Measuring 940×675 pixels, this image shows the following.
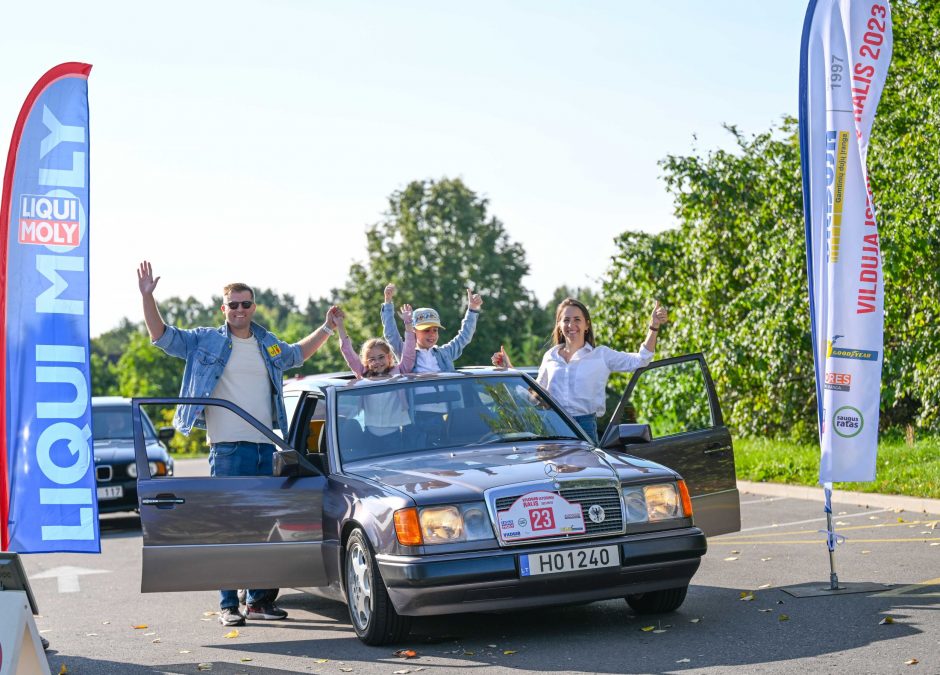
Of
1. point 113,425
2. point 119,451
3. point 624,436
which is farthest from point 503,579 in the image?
point 113,425

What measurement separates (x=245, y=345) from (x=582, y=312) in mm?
2442

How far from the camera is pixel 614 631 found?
716 centimetres

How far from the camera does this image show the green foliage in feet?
51.5

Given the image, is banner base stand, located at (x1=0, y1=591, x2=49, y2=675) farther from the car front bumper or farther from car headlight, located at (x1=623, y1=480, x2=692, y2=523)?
car headlight, located at (x1=623, y1=480, x2=692, y2=523)

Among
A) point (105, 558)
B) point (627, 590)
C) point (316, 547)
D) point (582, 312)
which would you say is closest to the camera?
point (627, 590)

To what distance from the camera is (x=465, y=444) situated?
7.96 m

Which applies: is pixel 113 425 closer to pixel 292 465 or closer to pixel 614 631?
pixel 292 465

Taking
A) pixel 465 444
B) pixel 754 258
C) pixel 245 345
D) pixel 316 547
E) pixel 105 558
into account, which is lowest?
pixel 105 558

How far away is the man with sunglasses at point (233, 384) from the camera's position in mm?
8328

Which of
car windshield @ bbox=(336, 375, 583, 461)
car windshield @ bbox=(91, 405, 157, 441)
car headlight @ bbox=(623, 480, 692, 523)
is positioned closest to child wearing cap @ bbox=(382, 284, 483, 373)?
car windshield @ bbox=(336, 375, 583, 461)

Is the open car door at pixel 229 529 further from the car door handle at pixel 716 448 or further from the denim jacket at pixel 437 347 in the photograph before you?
the car door handle at pixel 716 448

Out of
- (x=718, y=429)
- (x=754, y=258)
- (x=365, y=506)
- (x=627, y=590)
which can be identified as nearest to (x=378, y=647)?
(x=365, y=506)

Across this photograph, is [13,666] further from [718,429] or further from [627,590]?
[718,429]

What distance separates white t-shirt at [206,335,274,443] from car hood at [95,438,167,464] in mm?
7963
